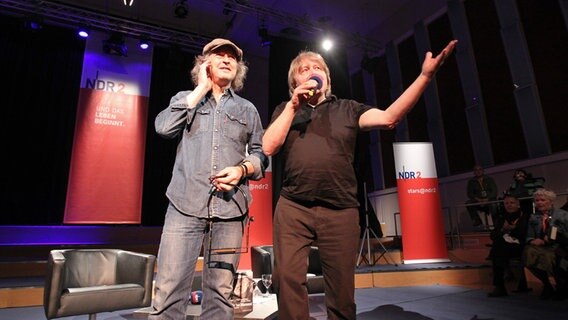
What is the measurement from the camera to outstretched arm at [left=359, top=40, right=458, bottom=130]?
119 cm

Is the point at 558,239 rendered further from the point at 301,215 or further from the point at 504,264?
the point at 301,215

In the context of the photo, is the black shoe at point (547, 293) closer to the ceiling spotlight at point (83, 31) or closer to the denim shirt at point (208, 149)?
the denim shirt at point (208, 149)

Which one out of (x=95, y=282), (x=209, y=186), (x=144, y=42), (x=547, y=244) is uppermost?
(x=144, y=42)

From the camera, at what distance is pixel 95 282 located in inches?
123

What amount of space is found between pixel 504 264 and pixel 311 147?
3884 millimetres

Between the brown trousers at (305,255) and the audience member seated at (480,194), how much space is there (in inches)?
235

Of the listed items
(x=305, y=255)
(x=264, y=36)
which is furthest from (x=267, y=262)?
(x=264, y=36)

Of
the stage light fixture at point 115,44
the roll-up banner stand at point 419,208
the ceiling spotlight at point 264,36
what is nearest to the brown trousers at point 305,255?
the roll-up banner stand at point 419,208

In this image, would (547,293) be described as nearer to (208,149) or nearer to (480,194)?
(480,194)

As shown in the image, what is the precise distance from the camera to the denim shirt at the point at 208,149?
4.15ft

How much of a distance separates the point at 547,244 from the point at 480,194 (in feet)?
9.18

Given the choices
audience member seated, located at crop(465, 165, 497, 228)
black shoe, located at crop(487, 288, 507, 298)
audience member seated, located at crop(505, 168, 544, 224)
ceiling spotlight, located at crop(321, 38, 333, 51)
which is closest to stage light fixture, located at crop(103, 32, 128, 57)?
ceiling spotlight, located at crop(321, 38, 333, 51)

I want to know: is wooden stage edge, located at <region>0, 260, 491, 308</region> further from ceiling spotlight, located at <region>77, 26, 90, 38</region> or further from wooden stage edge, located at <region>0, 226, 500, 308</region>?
ceiling spotlight, located at <region>77, 26, 90, 38</region>

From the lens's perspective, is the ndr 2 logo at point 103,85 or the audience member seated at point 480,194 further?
the ndr 2 logo at point 103,85
